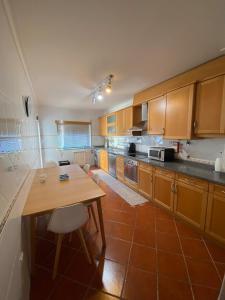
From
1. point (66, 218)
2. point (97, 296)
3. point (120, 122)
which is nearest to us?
point (97, 296)

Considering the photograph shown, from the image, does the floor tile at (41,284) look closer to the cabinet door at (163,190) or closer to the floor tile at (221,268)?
the floor tile at (221,268)

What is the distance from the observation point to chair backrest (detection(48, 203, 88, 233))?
4.24 feet

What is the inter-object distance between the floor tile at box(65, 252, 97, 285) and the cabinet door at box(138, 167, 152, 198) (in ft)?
5.56

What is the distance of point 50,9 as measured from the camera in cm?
111

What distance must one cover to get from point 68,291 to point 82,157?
475cm

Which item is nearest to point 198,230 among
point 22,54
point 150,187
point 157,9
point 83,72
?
point 150,187

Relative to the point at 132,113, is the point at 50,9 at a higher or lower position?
higher

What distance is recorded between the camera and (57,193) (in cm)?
162

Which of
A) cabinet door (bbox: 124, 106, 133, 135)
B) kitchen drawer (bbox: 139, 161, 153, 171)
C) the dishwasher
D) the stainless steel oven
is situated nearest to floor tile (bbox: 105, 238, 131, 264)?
kitchen drawer (bbox: 139, 161, 153, 171)

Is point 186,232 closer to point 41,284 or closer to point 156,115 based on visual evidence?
point 41,284

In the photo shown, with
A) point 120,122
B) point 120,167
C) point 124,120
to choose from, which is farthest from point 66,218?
point 120,122

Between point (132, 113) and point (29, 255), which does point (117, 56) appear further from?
point (29, 255)

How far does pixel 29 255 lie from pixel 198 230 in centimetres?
218

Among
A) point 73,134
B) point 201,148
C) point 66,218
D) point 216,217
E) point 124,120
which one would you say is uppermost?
point 124,120
